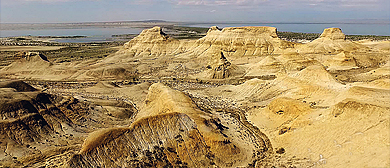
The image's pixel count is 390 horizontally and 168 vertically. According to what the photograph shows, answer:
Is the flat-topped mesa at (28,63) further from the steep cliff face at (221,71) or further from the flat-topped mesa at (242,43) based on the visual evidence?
the flat-topped mesa at (242,43)

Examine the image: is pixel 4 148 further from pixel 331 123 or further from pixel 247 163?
pixel 331 123

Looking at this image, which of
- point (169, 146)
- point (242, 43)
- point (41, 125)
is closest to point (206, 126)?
point (169, 146)

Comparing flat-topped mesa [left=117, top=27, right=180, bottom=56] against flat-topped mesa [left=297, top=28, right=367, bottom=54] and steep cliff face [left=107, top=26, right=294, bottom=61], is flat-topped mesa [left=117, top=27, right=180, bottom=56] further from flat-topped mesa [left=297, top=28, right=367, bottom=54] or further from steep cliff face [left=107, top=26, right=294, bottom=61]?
flat-topped mesa [left=297, top=28, right=367, bottom=54]

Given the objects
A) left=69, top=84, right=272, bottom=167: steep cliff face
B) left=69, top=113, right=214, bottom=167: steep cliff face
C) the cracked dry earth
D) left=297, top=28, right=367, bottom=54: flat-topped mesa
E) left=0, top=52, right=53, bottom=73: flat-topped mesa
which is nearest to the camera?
left=69, top=113, right=214, bottom=167: steep cliff face

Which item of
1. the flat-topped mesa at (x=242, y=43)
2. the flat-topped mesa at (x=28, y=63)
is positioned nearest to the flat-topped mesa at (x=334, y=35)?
the flat-topped mesa at (x=242, y=43)

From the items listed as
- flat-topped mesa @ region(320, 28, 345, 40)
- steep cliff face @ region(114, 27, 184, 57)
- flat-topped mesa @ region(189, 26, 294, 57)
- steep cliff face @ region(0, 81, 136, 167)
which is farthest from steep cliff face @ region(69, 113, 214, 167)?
flat-topped mesa @ region(320, 28, 345, 40)

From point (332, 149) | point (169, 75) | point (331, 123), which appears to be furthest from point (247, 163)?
point (169, 75)

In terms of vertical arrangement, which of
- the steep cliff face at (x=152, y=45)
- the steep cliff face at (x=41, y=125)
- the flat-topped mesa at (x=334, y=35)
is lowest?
the steep cliff face at (x=41, y=125)
